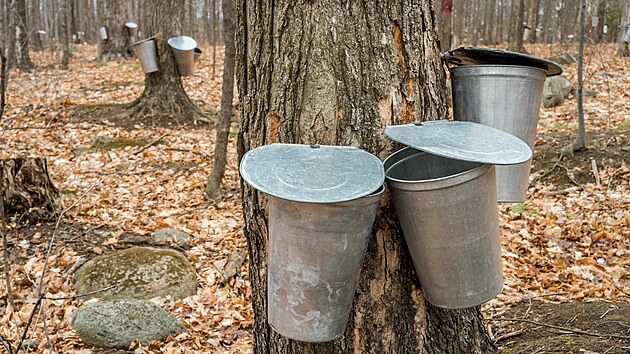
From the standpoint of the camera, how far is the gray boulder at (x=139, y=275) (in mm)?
4008

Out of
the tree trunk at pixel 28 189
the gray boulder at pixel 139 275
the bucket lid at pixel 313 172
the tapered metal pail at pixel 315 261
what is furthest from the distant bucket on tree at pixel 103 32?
the tapered metal pail at pixel 315 261

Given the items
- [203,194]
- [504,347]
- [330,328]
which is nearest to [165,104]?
[203,194]

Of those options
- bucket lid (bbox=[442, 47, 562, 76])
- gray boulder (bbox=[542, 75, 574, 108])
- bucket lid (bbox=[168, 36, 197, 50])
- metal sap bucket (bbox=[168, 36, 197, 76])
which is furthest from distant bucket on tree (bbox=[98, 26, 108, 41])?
bucket lid (bbox=[442, 47, 562, 76])

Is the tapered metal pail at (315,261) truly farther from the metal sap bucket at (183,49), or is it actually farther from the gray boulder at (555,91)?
the gray boulder at (555,91)

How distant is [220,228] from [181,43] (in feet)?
12.5

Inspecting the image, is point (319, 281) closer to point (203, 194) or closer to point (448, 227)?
point (448, 227)

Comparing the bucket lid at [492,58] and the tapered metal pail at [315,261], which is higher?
the bucket lid at [492,58]

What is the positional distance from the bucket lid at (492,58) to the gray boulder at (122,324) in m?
2.45

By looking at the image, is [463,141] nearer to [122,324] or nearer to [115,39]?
[122,324]

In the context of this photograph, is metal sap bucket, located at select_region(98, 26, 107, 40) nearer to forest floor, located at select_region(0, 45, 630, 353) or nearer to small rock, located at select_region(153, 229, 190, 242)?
forest floor, located at select_region(0, 45, 630, 353)

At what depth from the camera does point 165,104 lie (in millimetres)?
8797

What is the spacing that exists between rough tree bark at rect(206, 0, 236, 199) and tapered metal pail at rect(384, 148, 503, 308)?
4.31 m

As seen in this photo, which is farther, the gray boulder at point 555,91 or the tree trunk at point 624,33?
the tree trunk at point 624,33

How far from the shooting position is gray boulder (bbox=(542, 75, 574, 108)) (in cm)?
966
